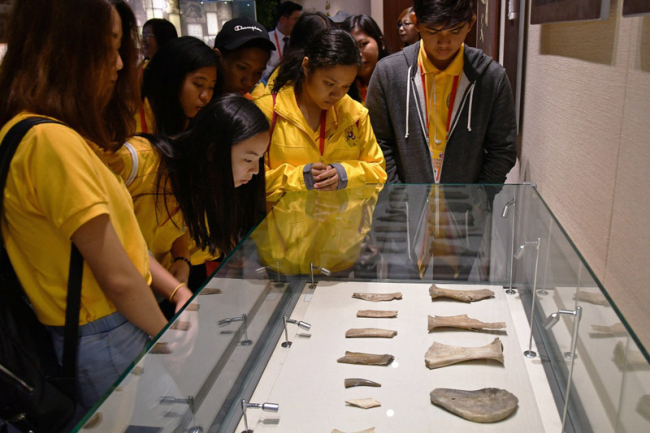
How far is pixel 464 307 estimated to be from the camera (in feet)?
7.50

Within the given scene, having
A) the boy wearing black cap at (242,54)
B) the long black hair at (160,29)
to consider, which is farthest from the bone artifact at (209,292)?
the long black hair at (160,29)

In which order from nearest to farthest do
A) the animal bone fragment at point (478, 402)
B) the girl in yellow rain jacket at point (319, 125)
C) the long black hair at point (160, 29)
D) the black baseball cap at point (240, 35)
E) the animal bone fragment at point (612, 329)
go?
the animal bone fragment at point (612, 329), the animal bone fragment at point (478, 402), the girl in yellow rain jacket at point (319, 125), the black baseball cap at point (240, 35), the long black hair at point (160, 29)

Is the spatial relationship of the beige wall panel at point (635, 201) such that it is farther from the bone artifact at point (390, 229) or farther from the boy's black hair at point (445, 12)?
the boy's black hair at point (445, 12)

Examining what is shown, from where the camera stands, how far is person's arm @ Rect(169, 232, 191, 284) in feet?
6.64

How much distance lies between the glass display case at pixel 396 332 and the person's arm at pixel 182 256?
26 centimetres

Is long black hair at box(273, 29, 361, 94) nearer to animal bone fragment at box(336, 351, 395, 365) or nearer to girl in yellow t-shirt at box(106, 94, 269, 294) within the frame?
girl in yellow t-shirt at box(106, 94, 269, 294)

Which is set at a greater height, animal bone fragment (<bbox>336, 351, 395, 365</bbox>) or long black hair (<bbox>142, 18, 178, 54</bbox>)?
long black hair (<bbox>142, 18, 178, 54</bbox>)

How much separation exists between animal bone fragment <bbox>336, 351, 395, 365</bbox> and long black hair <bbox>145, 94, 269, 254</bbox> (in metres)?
0.67

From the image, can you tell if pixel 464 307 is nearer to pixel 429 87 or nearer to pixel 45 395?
pixel 429 87

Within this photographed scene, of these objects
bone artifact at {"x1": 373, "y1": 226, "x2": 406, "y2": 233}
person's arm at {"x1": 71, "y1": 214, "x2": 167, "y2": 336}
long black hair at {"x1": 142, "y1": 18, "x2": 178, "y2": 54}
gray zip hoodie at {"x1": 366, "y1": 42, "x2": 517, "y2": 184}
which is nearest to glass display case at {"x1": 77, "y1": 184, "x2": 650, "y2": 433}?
bone artifact at {"x1": 373, "y1": 226, "x2": 406, "y2": 233}

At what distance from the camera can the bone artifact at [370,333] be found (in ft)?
6.95

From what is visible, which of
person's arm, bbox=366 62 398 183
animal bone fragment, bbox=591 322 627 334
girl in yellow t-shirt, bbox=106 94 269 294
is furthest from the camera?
person's arm, bbox=366 62 398 183

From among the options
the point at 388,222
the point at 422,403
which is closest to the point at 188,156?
the point at 388,222

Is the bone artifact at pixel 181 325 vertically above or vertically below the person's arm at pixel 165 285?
above
